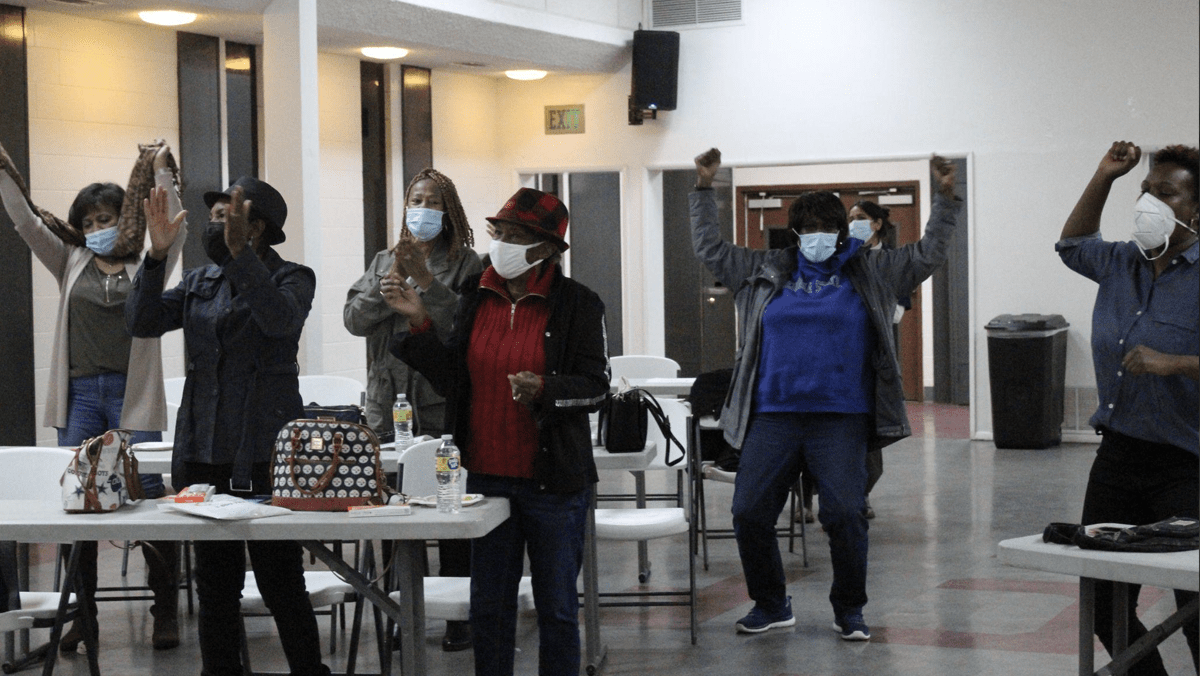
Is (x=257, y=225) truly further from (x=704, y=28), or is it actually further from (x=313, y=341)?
(x=704, y=28)

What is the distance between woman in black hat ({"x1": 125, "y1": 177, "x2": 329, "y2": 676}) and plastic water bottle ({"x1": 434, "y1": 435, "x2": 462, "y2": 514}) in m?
0.68

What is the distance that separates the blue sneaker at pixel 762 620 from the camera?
17.4ft

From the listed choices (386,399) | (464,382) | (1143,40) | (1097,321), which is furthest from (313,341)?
(1143,40)

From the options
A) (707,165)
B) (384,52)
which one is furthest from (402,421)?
(384,52)

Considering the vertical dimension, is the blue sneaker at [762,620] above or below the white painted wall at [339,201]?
below

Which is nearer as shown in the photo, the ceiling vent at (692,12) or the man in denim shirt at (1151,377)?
the man in denim shirt at (1151,377)

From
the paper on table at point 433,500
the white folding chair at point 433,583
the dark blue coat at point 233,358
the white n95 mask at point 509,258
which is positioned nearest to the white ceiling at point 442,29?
the dark blue coat at point 233,358

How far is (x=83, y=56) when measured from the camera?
8352 millimetres

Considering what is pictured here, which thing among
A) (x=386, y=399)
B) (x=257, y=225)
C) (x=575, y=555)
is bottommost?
(x=575, y=555)

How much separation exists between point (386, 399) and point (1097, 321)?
2592mm

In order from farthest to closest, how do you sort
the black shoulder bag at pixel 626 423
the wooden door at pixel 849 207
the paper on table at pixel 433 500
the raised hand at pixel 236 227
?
the wooden door at pixel 849 207 < the black shoulder bag at pixel 626 423 < the raised hand at pixel 236 227 < the paper on table at pixel 433 500

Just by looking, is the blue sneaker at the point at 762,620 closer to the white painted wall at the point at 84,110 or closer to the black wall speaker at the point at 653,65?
the white painted wall at the point at 84,110

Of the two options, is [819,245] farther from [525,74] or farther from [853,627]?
[525,74]

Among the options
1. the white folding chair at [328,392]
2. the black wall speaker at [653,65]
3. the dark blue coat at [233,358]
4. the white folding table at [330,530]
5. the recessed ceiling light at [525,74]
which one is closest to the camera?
the white folding table at [330,530]
